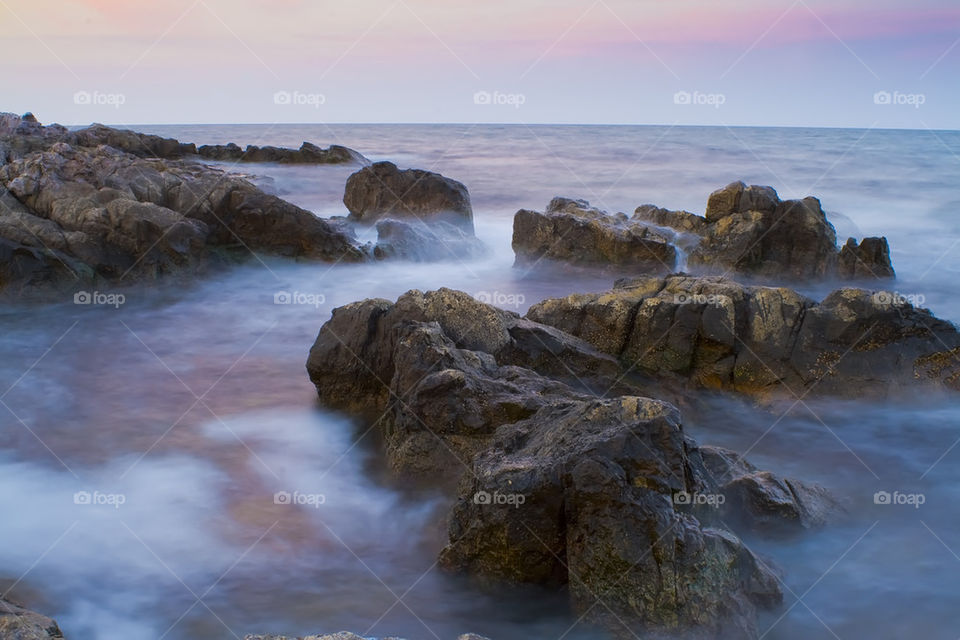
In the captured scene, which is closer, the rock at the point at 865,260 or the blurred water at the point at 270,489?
the blurred water at the point at 270,489

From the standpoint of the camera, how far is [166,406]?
9.69 meters

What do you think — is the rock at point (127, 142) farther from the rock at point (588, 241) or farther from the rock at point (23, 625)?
the rock at point (23, 625)

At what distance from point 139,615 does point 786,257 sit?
11505mm

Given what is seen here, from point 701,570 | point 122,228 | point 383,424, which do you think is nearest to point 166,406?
point 383,424

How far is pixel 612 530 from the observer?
5.18 metres

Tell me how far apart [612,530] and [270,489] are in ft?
12.1

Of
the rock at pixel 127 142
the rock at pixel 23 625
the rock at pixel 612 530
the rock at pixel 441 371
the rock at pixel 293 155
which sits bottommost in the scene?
the rock at pixel 23 625

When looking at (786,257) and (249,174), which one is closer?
(786,257)

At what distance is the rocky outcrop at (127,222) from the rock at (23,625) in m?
9.85

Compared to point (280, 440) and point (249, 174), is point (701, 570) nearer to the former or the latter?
point (280, 440)

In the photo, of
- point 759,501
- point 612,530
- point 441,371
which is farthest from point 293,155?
point 612,530

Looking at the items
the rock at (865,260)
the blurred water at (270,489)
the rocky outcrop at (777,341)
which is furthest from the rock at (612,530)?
the rock at (865,260)

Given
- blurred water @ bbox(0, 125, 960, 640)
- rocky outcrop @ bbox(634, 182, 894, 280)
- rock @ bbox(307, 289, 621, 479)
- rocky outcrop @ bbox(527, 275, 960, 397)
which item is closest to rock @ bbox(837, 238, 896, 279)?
rocky outcrop @ bbox(634, 182, 894, 280)

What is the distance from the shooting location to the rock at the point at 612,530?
5094mm
